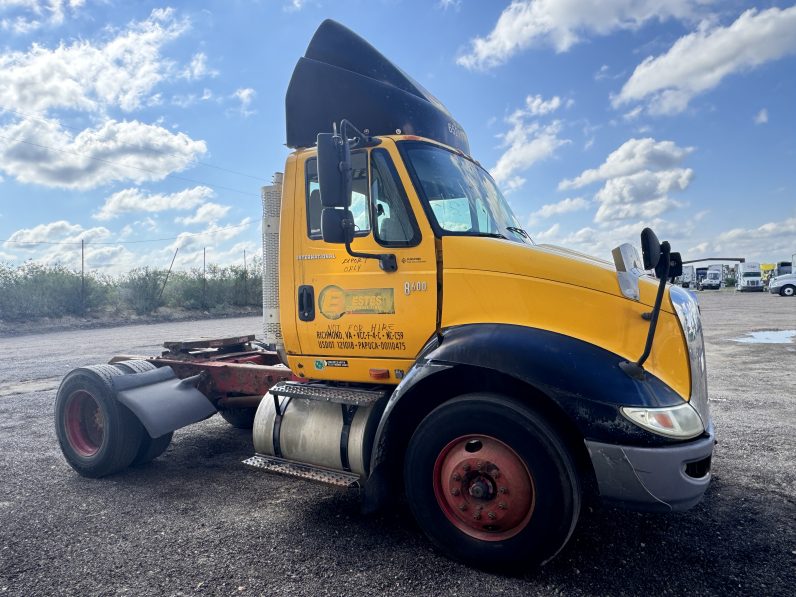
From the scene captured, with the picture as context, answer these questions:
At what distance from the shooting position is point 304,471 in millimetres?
3701

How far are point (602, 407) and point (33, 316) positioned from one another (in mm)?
29953

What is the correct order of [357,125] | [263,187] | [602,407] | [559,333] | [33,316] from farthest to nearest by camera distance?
[33,316] < [263,187] < [357,125] < [559,333] < [602,407]

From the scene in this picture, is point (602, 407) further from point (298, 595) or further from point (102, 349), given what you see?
point (102, 349)

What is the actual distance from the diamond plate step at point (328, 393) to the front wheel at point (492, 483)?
1.75 ft

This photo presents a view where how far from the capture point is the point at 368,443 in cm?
352

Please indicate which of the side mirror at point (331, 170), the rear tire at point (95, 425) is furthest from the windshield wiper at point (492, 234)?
the rear tire at point (95, 425)

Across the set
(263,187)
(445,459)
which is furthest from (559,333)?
(263,187)

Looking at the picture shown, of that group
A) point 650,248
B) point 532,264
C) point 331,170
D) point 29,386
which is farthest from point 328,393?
point 29,386

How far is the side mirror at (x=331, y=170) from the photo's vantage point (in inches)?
124

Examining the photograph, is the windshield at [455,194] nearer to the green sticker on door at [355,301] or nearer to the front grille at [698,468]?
the green sticker on door at [355,301]

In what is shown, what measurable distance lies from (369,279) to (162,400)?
252 cm

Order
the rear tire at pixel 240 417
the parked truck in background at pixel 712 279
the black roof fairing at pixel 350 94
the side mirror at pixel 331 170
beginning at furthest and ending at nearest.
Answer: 1. the parked truck in background at pixel 712 279
2. the rear tire at pixel 240 417
3. the black roof fairing at pixel 350 94
4. the side mirror at pixel 331 170

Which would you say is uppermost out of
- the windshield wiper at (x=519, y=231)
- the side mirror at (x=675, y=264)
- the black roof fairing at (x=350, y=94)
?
the black roof fairing at (x=350, y=94)

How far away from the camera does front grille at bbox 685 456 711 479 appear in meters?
2.68
